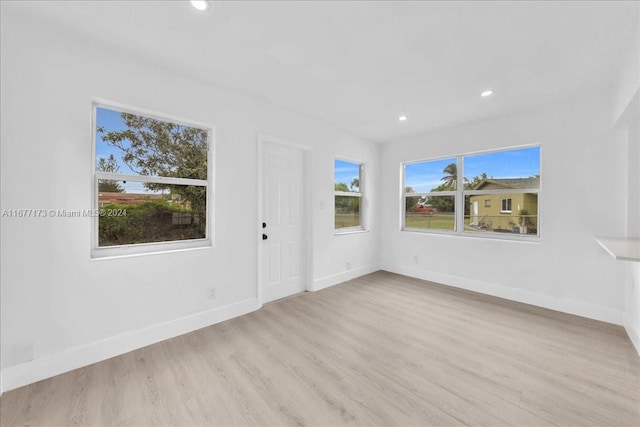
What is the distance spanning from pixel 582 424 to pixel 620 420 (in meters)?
0.27

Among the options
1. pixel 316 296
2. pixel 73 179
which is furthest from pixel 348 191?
pixel 73 179

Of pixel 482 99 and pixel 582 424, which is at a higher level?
pixel 482 99

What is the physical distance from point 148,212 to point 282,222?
1667 millimetres

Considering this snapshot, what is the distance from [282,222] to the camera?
3766 mm

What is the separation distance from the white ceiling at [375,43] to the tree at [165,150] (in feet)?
1.96

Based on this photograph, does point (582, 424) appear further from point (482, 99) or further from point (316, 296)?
point (482, 99)

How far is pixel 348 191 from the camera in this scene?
15.7 ft

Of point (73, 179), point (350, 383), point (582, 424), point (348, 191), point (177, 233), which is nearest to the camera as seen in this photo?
point (582, 424)

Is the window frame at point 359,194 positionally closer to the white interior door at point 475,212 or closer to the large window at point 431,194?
the large window at point 431,194

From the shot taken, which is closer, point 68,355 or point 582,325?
point 68,355

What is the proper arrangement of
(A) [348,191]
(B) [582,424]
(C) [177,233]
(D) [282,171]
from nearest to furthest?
(B) [582,424] → (C) [177,233] → (D) [282,171] → (A) [348,191]

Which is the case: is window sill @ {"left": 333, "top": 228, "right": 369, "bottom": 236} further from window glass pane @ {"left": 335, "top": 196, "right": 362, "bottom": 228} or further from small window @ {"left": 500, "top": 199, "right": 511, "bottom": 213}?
small window @ {"left": 500, "top": 199, "right": 511, "bottom": 213}

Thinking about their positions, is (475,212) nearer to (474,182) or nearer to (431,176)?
(474,182)

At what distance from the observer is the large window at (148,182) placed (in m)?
2.34
